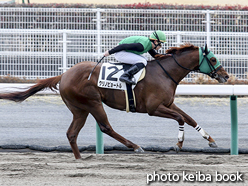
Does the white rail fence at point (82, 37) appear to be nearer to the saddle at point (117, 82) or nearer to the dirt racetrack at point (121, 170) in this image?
the saddle at point (117, 82)

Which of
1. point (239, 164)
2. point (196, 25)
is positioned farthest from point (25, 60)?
point (239, 164)

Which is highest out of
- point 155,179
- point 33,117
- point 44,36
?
point 44,36

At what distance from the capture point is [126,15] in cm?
1398

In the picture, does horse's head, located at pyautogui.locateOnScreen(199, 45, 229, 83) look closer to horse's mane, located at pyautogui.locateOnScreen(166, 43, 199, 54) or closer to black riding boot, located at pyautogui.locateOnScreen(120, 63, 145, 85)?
horse's mane, located at pyautogui.locateOnScreen(166, 43, 199, 54)

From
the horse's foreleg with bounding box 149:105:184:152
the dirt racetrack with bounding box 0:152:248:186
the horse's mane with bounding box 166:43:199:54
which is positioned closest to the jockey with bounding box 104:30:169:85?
the horse's mane with bounding box 166:43:199:54

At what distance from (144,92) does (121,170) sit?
1187 millimetres

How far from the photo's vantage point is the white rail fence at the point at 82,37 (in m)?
12.1

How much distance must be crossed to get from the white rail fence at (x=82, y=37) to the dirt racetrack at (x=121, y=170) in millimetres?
6752

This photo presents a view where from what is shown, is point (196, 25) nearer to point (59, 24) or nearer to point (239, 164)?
point (59, 24)

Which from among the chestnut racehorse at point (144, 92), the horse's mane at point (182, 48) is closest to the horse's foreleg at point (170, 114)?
the chestnut racehorse at point (144, 92)

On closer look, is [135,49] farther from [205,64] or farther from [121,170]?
[121,170]

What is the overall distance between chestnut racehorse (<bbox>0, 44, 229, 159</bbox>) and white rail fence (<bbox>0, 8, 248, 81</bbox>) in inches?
244

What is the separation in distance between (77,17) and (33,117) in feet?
18.1

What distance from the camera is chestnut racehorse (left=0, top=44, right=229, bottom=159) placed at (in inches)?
204
